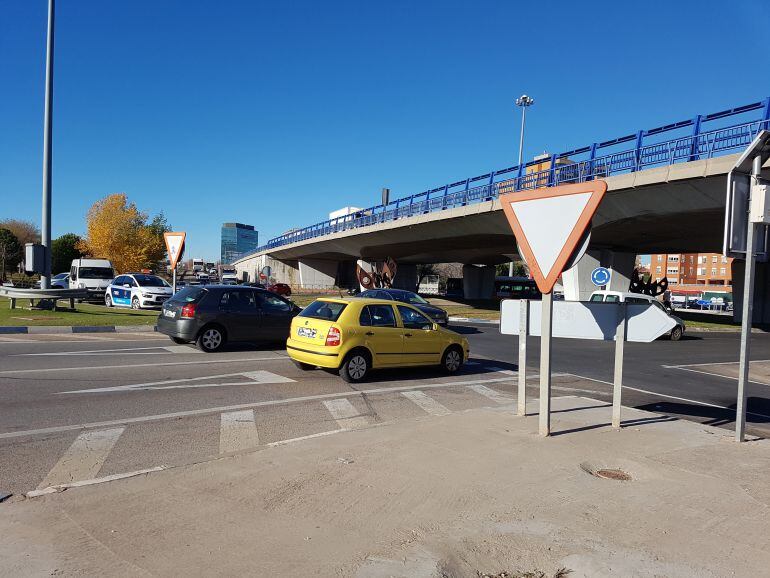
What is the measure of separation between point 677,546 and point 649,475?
4.75 feet

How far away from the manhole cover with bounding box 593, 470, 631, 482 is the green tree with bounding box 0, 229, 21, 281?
2751 inches

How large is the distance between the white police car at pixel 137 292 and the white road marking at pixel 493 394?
1795cm

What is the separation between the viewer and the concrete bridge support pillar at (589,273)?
32219 millimetres

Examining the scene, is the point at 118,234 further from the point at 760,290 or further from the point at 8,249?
the point at 760,290

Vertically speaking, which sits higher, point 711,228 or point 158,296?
point 711,228

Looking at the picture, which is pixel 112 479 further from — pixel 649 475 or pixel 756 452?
pixel 756 452

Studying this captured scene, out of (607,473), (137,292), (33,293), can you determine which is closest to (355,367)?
(607,473)

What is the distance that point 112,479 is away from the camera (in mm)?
4742

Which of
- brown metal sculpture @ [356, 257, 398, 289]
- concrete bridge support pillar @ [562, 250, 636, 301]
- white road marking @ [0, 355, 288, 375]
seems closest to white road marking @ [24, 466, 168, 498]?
white road marking @ [0, 355, 288, 375]

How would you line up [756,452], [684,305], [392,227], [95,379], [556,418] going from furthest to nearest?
[684,305], [392,227], [95,379], [556,418], [756,452]

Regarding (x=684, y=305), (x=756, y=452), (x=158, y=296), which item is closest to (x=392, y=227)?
(x=158, y=296)

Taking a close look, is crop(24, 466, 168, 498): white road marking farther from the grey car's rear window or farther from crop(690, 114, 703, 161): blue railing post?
crop(690, 114, 703, 161): blue railing post

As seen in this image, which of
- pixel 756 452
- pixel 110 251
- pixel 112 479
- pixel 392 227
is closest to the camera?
pixel 112 479

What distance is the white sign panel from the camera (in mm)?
6410
